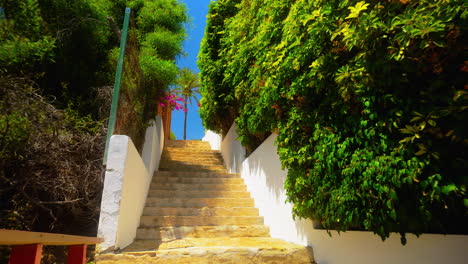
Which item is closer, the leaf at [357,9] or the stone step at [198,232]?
the leaf at [357,9]

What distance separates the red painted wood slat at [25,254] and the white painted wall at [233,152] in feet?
16.3

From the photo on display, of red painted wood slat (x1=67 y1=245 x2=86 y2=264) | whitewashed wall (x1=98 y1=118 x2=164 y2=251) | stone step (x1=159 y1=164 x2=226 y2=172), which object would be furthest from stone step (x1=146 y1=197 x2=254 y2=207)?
red painted wood slat (x1=67 y1=245 x2=86 y2=264)

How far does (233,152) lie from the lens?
659 centimetres

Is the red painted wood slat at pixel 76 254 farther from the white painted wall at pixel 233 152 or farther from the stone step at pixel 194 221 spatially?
the white painted wall at pixel 233 152

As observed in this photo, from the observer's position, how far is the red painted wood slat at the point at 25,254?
922mm

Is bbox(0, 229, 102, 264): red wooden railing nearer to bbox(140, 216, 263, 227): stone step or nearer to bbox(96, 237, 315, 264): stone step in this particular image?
bbox(96, 237, 315, 264): stone step

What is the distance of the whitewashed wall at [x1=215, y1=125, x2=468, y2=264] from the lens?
203cm

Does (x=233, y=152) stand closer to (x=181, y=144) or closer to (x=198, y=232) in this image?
(x=198, y=232)

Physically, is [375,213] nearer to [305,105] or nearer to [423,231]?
[423,231]

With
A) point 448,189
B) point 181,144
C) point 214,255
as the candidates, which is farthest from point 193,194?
point 181,144

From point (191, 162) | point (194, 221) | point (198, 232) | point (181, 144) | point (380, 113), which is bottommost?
point (198, 232)

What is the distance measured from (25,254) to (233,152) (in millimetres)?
5706

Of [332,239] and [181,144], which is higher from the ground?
[181,144]

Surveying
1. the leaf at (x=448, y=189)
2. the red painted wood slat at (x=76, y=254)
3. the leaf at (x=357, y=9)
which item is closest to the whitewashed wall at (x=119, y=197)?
the red painted wood slat at (x=76, y=254)
